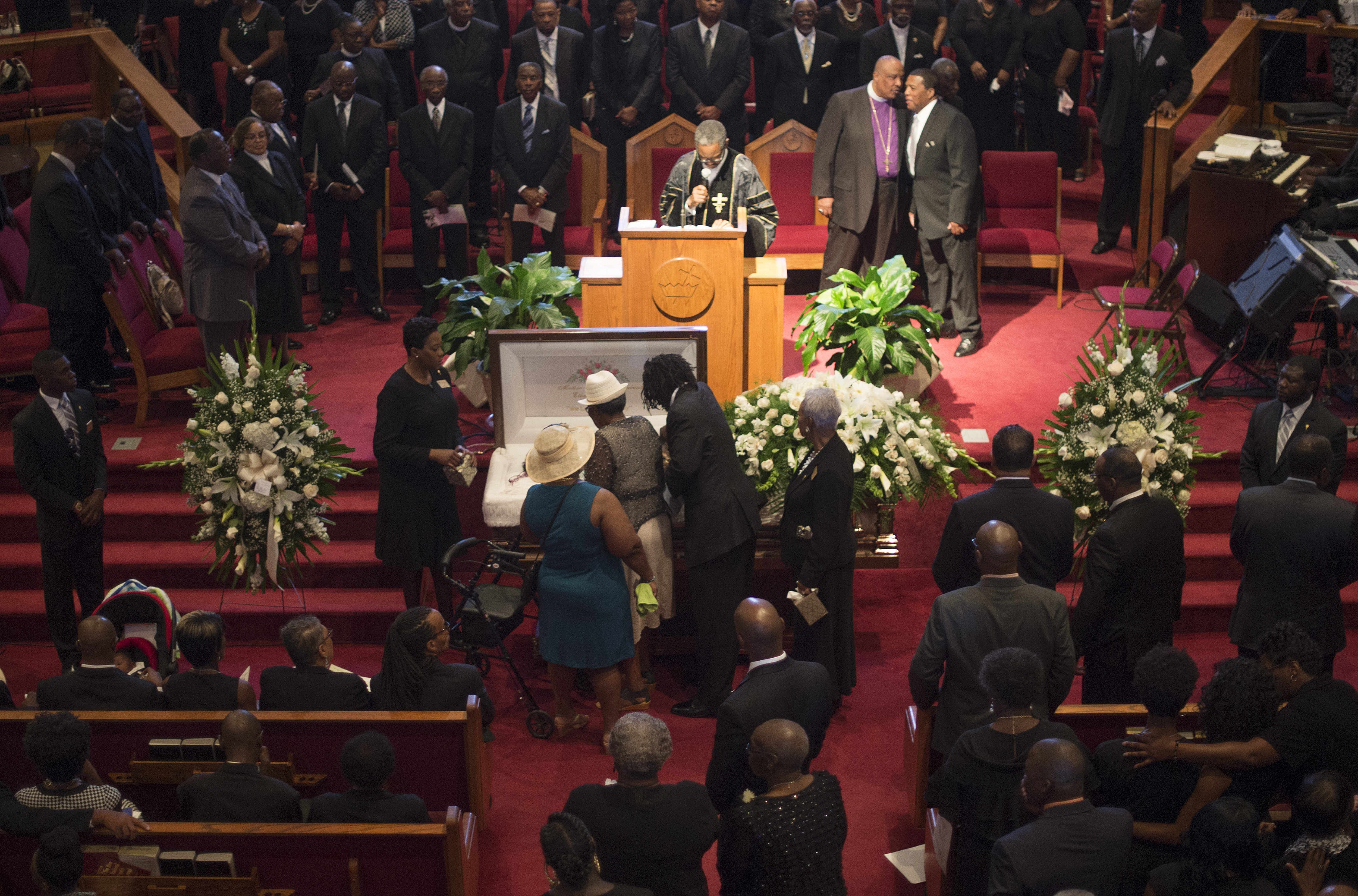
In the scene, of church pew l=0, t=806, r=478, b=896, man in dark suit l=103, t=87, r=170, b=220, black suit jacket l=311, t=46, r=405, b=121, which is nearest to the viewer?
church pew l=0, t=806, r=478, b=896

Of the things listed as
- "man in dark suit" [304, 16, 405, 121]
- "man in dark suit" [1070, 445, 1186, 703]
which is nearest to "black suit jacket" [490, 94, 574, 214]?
"man in dark suit" [304, 16, 405, 121]

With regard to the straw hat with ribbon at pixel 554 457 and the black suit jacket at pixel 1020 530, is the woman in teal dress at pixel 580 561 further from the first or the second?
the black suit jacket at pixel 1020 530

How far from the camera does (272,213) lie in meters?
8.50

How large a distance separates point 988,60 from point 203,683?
327 inches

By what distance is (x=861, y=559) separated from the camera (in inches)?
251

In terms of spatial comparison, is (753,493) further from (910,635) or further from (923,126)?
(923,126)

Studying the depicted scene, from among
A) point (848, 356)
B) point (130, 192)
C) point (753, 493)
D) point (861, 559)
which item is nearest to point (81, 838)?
point (753, 493)

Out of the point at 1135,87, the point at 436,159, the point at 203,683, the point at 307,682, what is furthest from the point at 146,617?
the point at 1135,87

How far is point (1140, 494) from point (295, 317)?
564 centimetres

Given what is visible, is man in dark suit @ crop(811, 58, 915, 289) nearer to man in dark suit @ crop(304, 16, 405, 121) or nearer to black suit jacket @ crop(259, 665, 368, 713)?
man in dark suit @ crop(304, 16, 405, 121)

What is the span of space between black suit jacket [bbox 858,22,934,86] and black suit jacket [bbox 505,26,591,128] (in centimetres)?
216

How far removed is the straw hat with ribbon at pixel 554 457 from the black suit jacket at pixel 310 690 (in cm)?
109

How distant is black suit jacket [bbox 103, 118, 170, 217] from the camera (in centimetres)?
830

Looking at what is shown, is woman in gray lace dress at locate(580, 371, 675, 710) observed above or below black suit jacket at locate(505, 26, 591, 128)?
below
